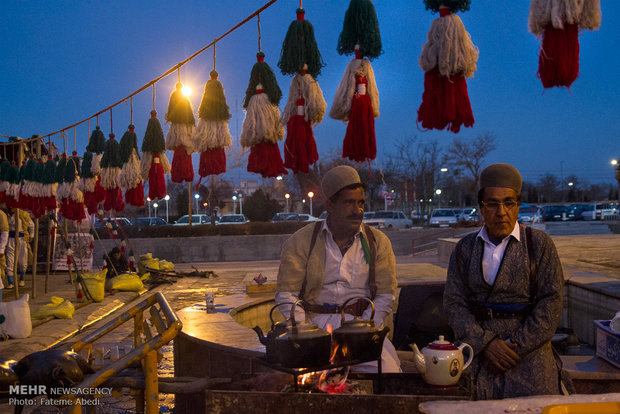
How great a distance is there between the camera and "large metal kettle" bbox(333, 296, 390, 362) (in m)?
2.22

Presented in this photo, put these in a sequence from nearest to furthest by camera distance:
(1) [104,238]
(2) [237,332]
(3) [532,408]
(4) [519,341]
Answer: (3) [532,408] < (4) [519,341] < (2) [237,332] < (1) [104,238]

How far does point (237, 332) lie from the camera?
4.05m

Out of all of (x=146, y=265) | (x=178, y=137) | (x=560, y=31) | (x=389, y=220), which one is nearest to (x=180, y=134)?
(x=178, y=137)

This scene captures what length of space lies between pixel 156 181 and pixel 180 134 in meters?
0.88

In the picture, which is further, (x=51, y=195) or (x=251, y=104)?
(x=51, y=195)

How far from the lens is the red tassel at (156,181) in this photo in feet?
18.0

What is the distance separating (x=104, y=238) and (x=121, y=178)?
15187 mm

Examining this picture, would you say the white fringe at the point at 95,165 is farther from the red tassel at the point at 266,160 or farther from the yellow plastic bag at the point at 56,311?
the red tassel at the point at 266,160

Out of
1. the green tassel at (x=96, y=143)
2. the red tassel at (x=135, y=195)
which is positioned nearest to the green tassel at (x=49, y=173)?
the green tassel at (x=96, y=143)

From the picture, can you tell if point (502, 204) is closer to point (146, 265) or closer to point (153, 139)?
point (153, 139)

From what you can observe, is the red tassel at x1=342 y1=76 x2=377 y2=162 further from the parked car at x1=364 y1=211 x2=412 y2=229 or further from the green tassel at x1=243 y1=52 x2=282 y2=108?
the parked car at x1=364 y1=211 x2=412 y2=229

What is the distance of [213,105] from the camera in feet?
14.2

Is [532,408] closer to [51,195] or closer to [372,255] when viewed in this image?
[372,255]

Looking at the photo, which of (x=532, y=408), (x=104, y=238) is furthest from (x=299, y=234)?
(x=104, y=238)
